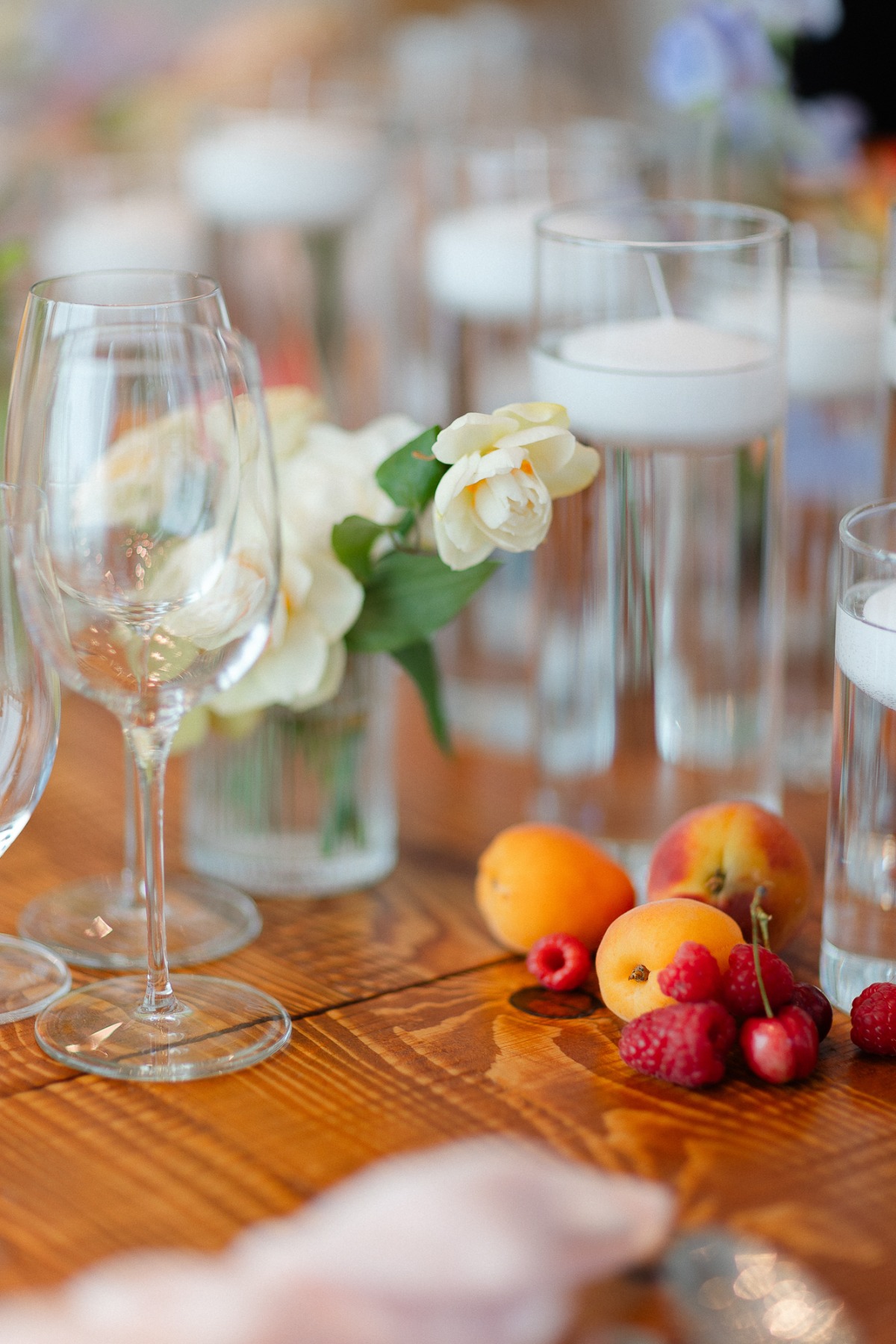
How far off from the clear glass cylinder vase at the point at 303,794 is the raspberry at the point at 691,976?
0.72 ft

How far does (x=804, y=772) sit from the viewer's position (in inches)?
36.0

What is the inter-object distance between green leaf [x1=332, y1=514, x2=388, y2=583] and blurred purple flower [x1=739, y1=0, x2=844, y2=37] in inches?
25.7

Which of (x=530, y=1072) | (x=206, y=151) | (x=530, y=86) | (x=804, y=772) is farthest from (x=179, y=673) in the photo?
(x=530, y=86)

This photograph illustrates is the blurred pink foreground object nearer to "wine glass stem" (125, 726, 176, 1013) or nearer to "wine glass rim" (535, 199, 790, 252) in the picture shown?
"wine glass stem" (125, 726, 176, 1013)

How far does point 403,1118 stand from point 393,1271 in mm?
134

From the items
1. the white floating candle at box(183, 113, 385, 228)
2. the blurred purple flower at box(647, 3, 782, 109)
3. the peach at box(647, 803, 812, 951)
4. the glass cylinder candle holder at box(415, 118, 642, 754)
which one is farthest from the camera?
the white floating candle at box(183, 113, 385, 228)

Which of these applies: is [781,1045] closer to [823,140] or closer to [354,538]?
[354,538]

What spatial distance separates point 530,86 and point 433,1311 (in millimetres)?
1871

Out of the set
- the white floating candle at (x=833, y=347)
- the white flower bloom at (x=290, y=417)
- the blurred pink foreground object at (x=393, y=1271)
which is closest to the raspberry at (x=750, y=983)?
the blurred pink foreground object at (x=393, y=1271)

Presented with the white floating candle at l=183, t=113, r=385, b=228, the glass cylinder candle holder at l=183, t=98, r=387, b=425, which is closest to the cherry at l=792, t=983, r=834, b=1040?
the glass cylinder candle holder at l=183, t=98, r=387, b=425

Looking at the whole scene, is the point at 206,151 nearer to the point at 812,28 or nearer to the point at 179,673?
the point at 812,28

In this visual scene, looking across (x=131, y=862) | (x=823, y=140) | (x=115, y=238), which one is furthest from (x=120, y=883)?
(x=823, y=140)

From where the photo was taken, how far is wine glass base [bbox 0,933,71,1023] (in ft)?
2.13

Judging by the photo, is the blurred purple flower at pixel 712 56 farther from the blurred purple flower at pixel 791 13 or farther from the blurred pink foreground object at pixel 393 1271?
the blurred pink foreground object at pixel 393 1271
